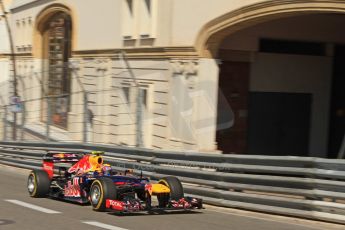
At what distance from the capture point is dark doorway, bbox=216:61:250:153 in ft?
56.0

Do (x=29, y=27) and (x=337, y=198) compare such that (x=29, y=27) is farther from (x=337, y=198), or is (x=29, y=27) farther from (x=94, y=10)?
(x=337, y=198)

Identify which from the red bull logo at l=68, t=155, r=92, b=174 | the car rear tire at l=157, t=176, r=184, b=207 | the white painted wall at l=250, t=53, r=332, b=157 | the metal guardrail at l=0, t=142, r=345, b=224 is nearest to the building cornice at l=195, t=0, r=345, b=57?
the white painted wall at l=250, t=53, r=332, b=157

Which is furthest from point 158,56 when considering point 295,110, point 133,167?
point 133,167

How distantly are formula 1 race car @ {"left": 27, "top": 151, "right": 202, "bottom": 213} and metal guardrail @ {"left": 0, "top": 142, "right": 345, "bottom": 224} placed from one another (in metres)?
0.94

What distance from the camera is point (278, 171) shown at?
1009cm

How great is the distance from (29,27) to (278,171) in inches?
951

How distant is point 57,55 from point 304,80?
14170mm

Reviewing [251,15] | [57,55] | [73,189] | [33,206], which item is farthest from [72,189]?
[57,55]

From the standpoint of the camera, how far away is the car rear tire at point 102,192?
380 inches

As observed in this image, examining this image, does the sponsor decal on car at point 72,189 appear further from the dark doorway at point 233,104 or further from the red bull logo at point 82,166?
the dark doorway at point 233,104

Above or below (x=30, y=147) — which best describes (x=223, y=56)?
above

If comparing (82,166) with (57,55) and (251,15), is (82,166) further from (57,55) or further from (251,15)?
(57,55)

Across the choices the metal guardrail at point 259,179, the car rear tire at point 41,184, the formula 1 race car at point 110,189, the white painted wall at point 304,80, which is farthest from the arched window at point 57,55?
the formula 1 race car at point 110,189

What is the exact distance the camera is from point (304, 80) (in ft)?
61.4
